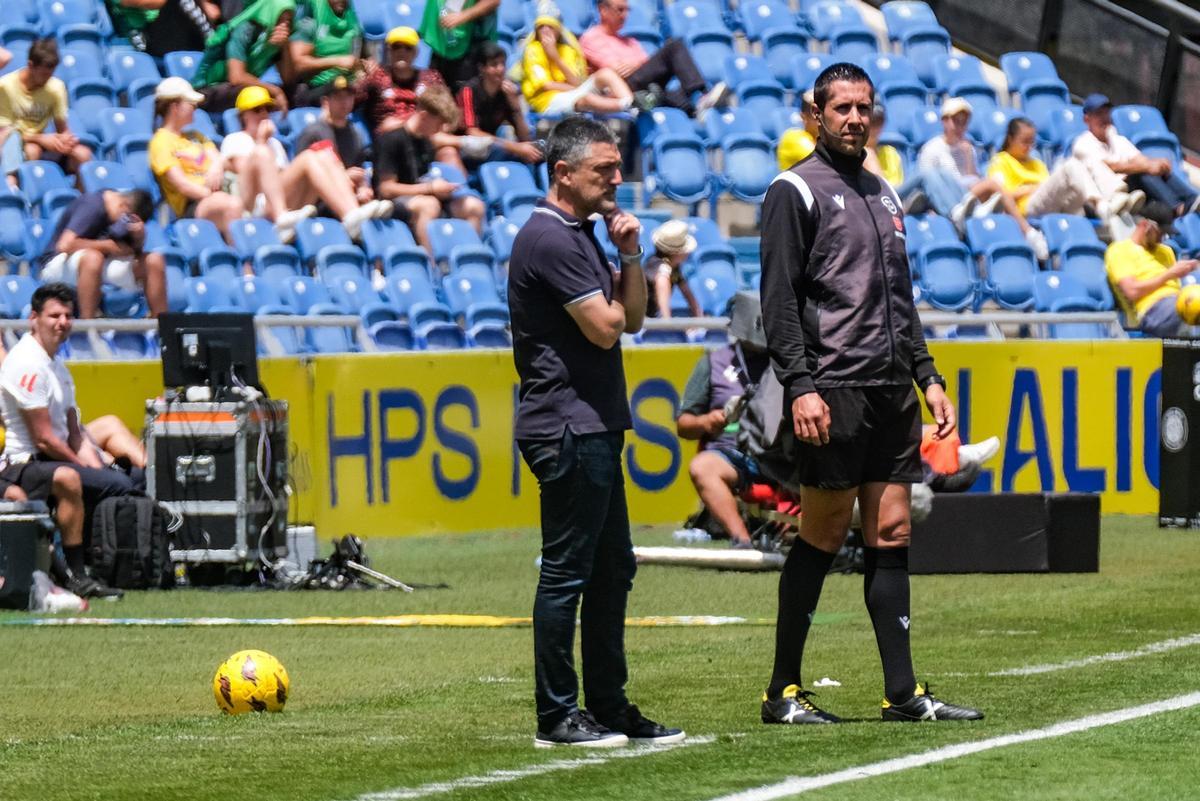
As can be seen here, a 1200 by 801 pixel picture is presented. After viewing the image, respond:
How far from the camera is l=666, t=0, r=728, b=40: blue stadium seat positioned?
2045 centimetres

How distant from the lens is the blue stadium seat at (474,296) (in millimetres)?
15766

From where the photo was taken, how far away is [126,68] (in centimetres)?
1850

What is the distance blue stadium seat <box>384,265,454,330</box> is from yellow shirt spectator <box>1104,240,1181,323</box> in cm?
511

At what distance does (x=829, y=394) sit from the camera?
683cm

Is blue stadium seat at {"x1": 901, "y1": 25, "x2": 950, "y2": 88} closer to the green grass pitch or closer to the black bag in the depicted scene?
the green grass pitch

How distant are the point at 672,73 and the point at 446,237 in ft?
11.7

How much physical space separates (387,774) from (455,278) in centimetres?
1032

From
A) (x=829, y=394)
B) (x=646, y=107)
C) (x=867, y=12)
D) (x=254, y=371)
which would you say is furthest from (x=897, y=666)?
(x=867, y=12)

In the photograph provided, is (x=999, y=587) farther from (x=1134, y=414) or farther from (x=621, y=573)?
(x=621, y=573)

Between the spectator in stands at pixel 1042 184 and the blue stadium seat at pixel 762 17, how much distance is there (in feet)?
8.77

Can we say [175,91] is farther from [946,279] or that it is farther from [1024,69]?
[1024,69]

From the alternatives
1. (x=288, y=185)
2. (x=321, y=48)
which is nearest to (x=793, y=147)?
(x=288, y=185)

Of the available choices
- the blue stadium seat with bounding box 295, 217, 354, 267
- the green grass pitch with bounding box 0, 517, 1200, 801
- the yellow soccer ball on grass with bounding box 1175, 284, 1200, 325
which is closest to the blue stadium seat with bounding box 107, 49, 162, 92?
the blue stadium seat with bounding box 295, 217, 354, 267

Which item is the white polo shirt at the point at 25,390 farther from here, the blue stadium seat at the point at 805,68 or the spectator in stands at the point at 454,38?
the blue stadium seat at the point at 805,68
